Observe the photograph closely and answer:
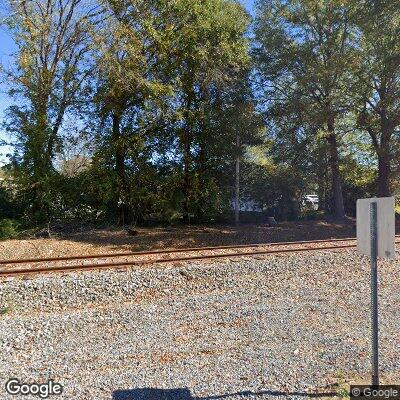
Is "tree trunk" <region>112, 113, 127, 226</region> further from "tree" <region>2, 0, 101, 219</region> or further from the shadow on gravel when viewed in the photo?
the shadow on gravel

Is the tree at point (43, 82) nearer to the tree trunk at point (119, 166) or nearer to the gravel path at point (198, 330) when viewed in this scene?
the tree trunk at point (119, 166)

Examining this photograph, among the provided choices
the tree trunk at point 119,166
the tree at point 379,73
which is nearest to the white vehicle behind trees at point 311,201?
the tree at point 379,73

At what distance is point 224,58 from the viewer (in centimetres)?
2017

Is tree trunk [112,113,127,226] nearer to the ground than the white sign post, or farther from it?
farther from it

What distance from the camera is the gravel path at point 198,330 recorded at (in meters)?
4.83

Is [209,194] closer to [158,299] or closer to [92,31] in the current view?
[92,31]

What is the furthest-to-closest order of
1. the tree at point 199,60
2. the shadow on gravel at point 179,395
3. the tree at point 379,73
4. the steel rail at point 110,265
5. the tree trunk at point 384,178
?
the tree trunk at point 384,178 → the tree at point 199,60 → the tree at point 379,73 → the steel rail at point 110,265 → the shadow on gravel at point 179,395

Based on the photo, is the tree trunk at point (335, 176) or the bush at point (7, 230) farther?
the tree trunk at point (335, 176)

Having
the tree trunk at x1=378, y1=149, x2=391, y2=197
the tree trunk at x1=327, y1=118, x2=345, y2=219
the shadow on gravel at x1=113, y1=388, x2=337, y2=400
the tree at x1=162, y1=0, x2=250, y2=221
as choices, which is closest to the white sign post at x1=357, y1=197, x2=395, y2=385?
the shadow on gravel at x1=113, y1=388, x2=337, y2=400

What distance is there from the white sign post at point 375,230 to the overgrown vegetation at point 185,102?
15.2 meters

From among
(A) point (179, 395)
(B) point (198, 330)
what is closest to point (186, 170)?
(B) point (198, 330)

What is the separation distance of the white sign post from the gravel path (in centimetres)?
139

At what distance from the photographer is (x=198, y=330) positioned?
658 centimetres

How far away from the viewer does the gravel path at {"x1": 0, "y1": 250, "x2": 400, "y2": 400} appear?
483 cm
